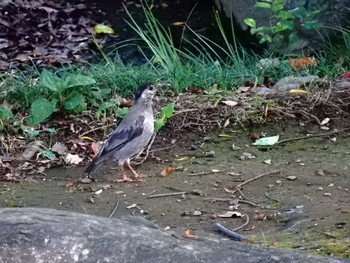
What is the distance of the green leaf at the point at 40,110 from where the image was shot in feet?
21.4

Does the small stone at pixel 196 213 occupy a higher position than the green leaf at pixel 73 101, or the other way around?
the small stone at pixel 196 213

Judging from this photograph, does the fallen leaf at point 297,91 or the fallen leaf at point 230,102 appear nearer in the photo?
the fallen leaf at point 230,102

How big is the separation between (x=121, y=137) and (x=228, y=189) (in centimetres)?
91

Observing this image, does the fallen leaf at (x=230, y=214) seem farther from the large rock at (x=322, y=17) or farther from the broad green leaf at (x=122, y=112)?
the large rock at (x=322, y=17)

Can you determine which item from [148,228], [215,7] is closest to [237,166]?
[148,228]

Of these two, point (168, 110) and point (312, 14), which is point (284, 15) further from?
point (168, 110)

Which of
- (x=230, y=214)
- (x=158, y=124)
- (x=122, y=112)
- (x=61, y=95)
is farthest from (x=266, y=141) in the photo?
(x=61, y=95)

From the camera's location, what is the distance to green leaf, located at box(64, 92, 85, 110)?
6703 millimetres

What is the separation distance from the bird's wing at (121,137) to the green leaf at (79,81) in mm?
741

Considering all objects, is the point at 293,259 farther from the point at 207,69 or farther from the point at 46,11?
the point at 46,11

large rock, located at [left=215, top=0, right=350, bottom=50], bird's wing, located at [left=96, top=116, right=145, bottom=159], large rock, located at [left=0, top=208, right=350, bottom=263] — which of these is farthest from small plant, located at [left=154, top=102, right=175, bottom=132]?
large rock, located at [left=0, top=208, right=350, bottom=263]

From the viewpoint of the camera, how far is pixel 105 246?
2922 mm

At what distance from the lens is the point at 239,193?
5.48 meters

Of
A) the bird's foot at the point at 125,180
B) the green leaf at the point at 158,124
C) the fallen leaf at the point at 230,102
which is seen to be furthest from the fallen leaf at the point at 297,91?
the bird's foot at the point at 125,180
